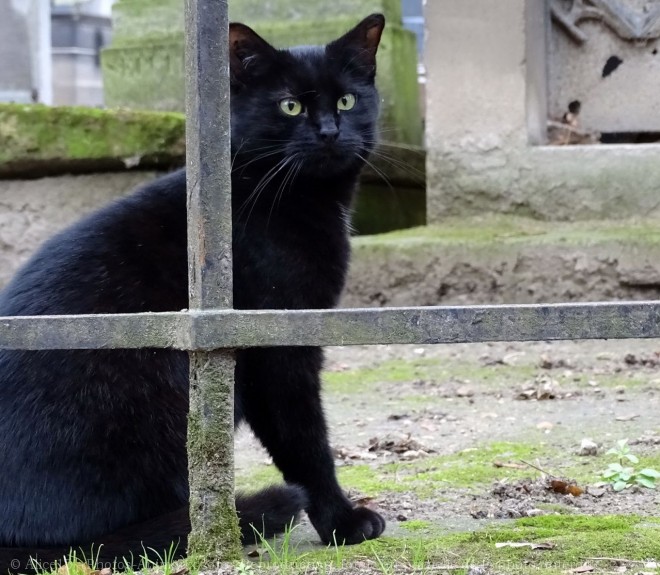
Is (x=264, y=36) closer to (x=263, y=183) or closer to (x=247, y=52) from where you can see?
(x=247, y=52)

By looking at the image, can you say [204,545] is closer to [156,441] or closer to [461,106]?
[156,441]

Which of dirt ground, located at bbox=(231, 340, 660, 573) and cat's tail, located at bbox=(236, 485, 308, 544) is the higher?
cat's tail, located at bbox=(236, 485, 308, 544)

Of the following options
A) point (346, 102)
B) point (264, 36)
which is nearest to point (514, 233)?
point (264, 36)

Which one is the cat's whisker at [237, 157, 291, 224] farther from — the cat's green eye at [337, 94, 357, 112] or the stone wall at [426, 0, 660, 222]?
the stone wall at [426, 0, 660, 222]

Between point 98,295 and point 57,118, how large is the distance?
2708 mm

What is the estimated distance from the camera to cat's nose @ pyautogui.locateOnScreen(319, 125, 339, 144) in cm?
257

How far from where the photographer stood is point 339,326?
1.69 m

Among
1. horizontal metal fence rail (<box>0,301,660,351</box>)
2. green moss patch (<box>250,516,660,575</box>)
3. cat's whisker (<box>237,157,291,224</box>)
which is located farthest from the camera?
cat's whisker (<box>237,157,291,224</box>)

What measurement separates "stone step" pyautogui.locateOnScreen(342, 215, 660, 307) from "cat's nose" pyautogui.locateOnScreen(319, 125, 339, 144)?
2.13 m

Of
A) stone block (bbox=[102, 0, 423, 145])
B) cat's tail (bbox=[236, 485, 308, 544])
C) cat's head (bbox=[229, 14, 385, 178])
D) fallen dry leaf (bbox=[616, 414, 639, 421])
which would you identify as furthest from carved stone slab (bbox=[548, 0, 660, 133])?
cat's tail (bbox=[236, 485, 308, 544])

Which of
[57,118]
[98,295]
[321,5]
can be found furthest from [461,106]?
[98,295]

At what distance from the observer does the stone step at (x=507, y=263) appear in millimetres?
4438

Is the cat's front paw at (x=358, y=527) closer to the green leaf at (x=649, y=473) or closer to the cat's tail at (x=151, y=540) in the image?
the cat's tail at (x=151, y=540)

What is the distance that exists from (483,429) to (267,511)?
4.25 ft
